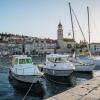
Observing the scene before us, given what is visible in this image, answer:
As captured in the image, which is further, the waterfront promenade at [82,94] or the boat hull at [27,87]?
the boat hull at [27,87]

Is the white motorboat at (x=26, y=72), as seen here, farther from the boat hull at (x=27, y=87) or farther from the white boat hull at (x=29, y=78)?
the boat hull at (x=27, y=87)

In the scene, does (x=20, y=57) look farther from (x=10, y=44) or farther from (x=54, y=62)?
(x=10, y=44)

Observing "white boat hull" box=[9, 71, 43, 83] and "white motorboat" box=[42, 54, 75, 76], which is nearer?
"white boat hull" box=[9, 71, 43, 83]

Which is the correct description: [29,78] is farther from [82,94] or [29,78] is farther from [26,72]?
[82,94]

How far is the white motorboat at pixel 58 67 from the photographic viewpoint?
31297mm

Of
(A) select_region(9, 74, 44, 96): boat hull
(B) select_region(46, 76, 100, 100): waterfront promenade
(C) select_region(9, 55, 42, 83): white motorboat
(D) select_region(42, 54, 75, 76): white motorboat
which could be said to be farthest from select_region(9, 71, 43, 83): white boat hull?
(B) select_region(46, 76, 100, 100): waterfront promenade

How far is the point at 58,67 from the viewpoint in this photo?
31438 millimetres

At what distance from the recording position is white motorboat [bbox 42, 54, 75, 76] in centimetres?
3130

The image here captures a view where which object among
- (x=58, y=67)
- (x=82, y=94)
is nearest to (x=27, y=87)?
(x=58, y=67)

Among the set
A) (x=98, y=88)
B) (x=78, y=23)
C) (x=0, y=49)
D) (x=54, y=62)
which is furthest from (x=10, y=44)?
(x=98, y=88)

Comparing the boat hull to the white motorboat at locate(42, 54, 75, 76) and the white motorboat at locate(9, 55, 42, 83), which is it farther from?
the white motorboat at locate(42, 54, 75, 76)

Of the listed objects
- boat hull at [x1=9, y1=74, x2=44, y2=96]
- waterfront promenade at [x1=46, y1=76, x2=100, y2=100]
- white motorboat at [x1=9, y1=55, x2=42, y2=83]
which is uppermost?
white motorboat at [x1=9, y1=55, x2=42, y2=83]

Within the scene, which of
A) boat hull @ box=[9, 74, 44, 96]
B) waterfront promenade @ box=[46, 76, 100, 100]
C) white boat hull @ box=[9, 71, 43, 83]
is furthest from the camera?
white boat hull @ box=[9, 71, 43, 83]

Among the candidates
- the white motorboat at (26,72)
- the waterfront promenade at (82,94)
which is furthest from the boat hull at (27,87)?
the waterfront promenade at (82,94)
